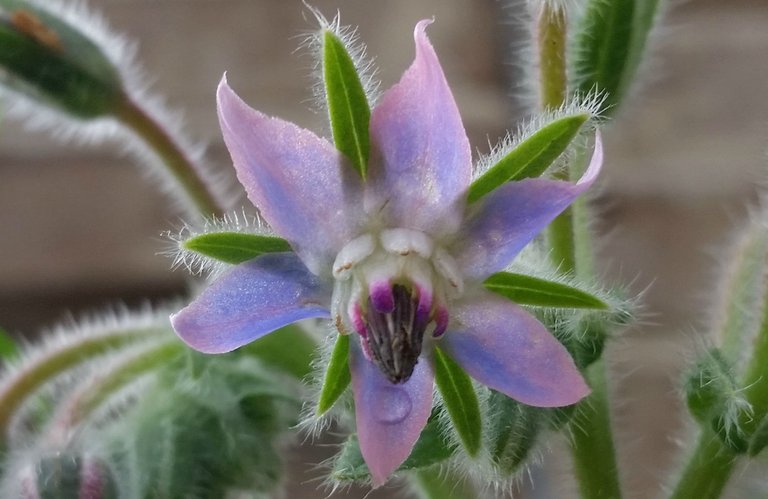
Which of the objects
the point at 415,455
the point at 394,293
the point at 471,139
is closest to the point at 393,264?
the point at 394,293

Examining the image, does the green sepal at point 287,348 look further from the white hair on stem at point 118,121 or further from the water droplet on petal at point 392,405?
the water droplet on petal at point 392,405

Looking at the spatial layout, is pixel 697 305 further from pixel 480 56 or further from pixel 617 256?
pixel 480 56

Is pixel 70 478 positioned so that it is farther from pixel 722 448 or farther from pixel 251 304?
pixel 722 448

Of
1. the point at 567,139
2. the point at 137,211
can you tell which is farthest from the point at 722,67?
the point at 567,139

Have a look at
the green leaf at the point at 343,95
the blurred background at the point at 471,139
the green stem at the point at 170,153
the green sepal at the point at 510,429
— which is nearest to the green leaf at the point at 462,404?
the green sepal at the point at 510,429

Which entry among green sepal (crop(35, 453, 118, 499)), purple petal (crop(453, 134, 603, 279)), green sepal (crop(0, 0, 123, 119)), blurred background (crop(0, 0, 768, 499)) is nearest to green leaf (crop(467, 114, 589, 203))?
purple petal (crop(453, 134, 603, 279))
